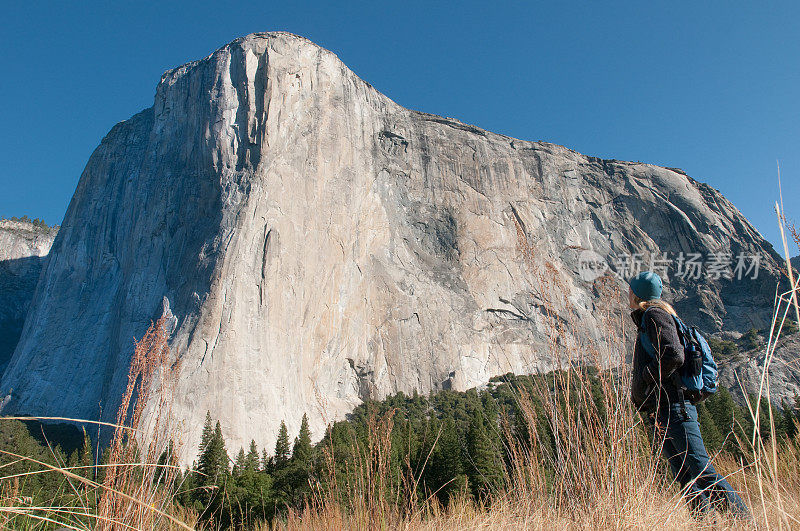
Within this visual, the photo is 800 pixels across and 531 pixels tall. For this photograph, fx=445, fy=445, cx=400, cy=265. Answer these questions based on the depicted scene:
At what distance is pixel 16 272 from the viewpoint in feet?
158

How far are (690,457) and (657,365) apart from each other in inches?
17.6

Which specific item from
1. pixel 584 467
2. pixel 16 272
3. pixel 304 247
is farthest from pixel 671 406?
pixel 16 272

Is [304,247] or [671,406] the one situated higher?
[304,247]

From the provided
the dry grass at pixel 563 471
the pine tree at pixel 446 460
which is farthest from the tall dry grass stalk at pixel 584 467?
the pine tree at pixel 446 460

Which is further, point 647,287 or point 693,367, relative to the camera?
point 647,287

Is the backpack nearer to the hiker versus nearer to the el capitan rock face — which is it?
the hiker

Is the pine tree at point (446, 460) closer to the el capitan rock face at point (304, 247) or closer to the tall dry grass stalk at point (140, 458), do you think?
the el capitan rock face at point (304, 247)

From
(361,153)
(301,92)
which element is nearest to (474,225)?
(361,153)

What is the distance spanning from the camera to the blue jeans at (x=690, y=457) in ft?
6.66

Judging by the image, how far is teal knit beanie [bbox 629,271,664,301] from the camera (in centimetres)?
249

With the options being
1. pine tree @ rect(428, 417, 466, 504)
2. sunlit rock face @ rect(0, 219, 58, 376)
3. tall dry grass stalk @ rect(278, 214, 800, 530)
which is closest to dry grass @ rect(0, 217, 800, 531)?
tall dry grass stalk @ rect(278, 214, 800, 530)

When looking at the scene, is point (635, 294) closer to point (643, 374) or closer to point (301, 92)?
point (643, 374)

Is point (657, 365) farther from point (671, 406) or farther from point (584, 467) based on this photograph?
point (584, 467)

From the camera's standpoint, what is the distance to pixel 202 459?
16.0 meters
